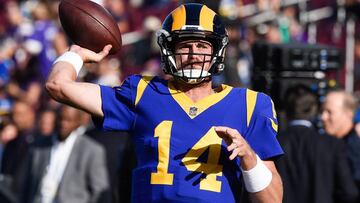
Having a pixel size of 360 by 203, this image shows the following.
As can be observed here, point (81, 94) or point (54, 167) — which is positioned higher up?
point (81, 94)

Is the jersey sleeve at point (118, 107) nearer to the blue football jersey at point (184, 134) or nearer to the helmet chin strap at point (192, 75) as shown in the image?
the blue football jersey at point (184, 134)

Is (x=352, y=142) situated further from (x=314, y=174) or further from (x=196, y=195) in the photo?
(x=196, y=195)

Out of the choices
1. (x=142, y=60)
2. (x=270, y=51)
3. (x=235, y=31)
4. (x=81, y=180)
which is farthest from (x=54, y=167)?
(x=142, y=60)

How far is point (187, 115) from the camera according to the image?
4652 millimetres

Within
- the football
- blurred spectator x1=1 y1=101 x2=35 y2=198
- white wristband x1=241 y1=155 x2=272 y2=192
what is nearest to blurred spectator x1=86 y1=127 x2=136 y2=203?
blurred spectator x1=1 y1=101 x2=35 y2=198

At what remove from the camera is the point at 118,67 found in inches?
535

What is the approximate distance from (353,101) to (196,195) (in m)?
3.82

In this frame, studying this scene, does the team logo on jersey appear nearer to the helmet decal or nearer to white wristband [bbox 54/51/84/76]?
the helmet decal

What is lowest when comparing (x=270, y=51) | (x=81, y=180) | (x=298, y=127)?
(x=81, y=180)

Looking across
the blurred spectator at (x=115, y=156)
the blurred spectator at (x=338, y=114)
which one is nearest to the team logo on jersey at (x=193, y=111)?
the blurred spectator at (x=115, y=156)

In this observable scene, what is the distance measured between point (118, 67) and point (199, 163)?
9087mm

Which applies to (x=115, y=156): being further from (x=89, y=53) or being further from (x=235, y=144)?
(x=235, y=144)

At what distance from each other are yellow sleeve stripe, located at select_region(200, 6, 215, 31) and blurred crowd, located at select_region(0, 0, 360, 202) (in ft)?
8.40

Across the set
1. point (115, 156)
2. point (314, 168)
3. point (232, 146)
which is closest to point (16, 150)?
point (115, 156)
